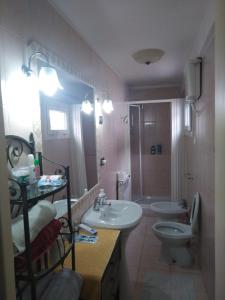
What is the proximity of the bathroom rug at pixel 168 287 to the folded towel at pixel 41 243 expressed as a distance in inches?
59.0

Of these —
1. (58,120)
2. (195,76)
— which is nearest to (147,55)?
(195,76)

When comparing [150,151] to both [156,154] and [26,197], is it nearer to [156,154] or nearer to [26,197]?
[156,154]

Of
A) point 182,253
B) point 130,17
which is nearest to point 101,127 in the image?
point 130,17

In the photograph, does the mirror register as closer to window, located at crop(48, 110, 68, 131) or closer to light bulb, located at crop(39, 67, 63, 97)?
window, located at crop(48, 110, 68, 131)

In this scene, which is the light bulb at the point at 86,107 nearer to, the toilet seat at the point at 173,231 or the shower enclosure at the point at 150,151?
the toilet seat at the point at 173,231

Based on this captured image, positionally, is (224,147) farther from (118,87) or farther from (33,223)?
(118,87)

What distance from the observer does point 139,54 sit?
2.39 m

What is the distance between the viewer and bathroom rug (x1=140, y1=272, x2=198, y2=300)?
1.98 metres

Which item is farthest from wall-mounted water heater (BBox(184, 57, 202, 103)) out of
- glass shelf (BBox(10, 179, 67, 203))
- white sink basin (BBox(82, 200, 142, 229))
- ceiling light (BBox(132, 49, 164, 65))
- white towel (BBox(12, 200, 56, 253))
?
white towel (BBox(12, 200, 56, 253))

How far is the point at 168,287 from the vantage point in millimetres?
2100

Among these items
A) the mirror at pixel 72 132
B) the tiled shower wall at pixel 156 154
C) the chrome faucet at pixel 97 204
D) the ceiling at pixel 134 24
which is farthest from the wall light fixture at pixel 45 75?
the tiled shower wall at pixel 156 154

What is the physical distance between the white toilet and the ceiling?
1.58 metres

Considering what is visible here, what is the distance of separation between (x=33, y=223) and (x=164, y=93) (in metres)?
3.91

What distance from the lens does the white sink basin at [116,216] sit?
5.67 ft
